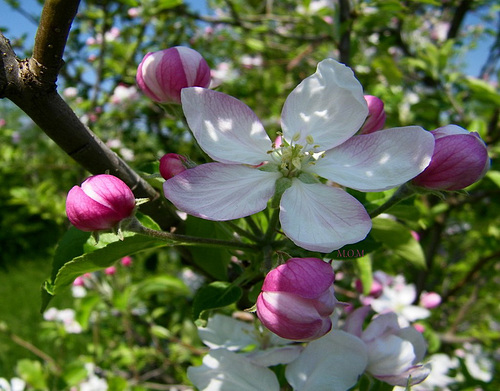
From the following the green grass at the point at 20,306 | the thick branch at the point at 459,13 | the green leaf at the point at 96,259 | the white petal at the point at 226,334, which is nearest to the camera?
the green leaf at the point at 96,259

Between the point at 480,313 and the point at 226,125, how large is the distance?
2.77m

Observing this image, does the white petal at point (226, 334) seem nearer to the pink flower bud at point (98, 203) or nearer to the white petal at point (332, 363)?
the white petal at point (332, 363)

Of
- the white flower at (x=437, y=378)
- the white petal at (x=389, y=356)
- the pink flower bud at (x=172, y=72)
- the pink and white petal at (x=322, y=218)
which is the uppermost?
the pink flower bud at (x=172, y=72)

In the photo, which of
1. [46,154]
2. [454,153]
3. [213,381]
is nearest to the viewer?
[454,153]

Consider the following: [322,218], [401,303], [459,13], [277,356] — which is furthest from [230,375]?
[459,13]

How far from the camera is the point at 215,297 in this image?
0.82 meters

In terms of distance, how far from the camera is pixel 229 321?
Result: 3.33 feet

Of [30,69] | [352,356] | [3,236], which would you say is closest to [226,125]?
[30,69]

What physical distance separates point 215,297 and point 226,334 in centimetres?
23

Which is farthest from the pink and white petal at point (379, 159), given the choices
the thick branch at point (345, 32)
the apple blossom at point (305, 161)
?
the thick branch at point (345, 32)

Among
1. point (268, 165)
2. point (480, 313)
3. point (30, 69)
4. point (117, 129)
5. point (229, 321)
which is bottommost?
point (480, 313)

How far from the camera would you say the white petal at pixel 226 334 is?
3.22 feet

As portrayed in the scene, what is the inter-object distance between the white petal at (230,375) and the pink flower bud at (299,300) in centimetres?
23

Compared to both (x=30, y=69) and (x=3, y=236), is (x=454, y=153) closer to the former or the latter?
(x=30, y=69)
